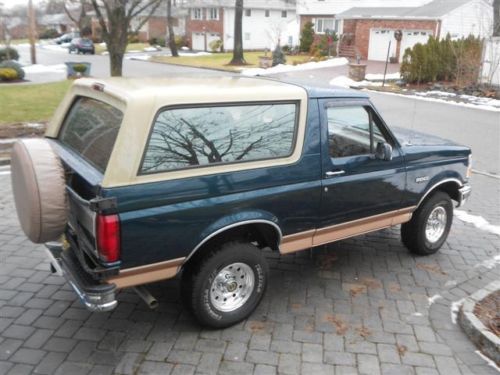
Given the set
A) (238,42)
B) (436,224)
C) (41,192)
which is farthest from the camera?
(238,42)

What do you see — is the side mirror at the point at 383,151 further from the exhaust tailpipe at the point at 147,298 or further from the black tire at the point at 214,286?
the exhaust tailpipe at the point at 147,298

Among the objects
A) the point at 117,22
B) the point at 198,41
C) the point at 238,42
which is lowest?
the point at 198,41

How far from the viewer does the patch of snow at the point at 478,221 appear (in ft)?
21.7

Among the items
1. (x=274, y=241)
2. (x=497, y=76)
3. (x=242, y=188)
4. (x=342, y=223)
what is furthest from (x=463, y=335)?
(x=497, y=76)

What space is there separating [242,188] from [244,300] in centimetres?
99

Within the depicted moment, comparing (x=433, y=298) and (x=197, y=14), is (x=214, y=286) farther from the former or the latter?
(x=197, y=14)

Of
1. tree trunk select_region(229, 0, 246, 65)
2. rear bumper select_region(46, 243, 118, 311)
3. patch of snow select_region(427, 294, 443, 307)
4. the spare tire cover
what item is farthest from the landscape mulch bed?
tree trunk select_region(229, 0, 246, 65)

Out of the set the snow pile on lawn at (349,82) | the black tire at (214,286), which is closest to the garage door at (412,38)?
the snow pile on lawn at (349,82)

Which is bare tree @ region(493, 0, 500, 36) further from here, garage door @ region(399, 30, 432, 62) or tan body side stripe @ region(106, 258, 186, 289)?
tan body side stripe @ region(106, 258, 186, 289)

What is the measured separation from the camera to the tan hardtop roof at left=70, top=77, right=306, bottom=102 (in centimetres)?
363

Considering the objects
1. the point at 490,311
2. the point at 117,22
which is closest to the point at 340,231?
the point at 490,311

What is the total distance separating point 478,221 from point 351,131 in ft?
10.8

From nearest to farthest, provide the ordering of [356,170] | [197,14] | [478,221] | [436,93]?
[356,170], [478,221], [436,93], [197,14]

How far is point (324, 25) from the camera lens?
1746 inches
